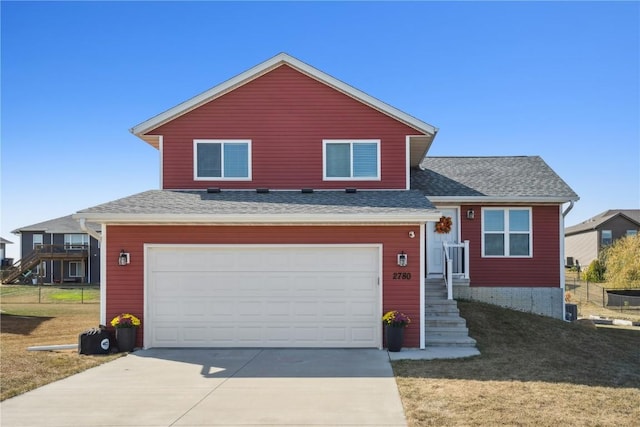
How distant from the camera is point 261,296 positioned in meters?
12.3

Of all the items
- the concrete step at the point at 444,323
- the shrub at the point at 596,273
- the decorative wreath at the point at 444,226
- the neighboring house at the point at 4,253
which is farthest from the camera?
the neighboring house at the point at 4,253

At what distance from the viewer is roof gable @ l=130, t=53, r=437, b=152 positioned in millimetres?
14094

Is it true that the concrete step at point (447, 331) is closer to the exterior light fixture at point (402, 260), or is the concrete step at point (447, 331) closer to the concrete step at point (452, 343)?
the concrete step at point (452, 343)

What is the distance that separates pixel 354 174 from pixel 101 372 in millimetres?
7548

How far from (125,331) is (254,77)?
698 cm

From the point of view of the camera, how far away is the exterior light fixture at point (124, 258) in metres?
12.2

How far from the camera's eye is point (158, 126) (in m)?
14.4

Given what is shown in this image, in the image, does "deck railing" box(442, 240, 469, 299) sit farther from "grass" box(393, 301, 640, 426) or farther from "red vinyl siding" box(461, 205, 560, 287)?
"grass" box(393, 301, 640, 426)

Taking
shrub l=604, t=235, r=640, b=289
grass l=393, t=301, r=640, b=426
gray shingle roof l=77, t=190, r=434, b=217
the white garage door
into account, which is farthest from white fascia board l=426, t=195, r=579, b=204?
shrub l=604, t=235, r=640, b=289

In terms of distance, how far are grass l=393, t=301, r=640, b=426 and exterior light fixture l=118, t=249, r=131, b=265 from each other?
616cm

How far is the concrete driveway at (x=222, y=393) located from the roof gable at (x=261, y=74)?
5897mm

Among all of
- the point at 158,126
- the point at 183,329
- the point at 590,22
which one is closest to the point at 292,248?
the point at 183,329

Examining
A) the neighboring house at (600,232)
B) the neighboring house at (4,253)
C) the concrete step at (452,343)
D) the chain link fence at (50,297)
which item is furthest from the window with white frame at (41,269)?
the neighboring house at (600,232)

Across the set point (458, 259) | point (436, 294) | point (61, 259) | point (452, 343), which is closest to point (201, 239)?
point (452, 343)
